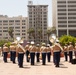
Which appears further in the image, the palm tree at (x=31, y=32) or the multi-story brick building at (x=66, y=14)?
the palm tree at (x=31, y=32)

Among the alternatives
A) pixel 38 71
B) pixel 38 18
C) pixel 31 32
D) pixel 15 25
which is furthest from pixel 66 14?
pixel 38 71

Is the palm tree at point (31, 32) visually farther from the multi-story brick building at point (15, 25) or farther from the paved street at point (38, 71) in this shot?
the paved street at point (38, 71)

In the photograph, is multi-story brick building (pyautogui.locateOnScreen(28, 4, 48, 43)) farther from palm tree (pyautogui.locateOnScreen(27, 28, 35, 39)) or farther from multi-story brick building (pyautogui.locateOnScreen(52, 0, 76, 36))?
multi-story brick building (pyautogui.locateOnScreen(52, 0, 76, 36))

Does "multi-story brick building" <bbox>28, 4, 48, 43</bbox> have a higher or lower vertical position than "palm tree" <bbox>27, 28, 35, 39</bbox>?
higher

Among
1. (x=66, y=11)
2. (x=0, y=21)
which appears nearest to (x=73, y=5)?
(x=66, y=11)

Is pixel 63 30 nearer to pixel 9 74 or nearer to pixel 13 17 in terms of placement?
pixel 13 17

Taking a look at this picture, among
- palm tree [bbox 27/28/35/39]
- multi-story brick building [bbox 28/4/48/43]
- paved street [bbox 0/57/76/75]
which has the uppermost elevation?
multi-story brick building [bbox 28/4/48/43]

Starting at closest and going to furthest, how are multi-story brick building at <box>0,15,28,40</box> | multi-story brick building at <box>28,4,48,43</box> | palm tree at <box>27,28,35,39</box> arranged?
palm tree at <box>27,28,35,39</box>, multi-story brick building at <box>0,15,28,40</box>, multi-story brick building at <box>28,4,48,43</box>

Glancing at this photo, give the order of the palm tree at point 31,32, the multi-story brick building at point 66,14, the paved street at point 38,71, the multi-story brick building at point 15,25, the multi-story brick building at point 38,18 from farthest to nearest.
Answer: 1. the multi-story brick building at point 38,18
2. the multi-story brick building at point 15,25
3. the palm tree at point 31,32
4. the multi-story brick building at point 66,14
5. the paved street at point 38,71

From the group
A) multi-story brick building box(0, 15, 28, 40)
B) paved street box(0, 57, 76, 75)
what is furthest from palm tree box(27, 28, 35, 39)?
paved street box(0, 57, 76, 75)

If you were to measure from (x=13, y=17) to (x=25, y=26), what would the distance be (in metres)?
9.97

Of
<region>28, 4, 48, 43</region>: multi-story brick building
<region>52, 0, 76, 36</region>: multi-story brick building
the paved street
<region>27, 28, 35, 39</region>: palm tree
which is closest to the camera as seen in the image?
the paved street

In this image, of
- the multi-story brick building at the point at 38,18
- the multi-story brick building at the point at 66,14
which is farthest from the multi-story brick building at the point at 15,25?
the multi-story brick building at the point at 66,14

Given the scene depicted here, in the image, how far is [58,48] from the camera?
679 inches
